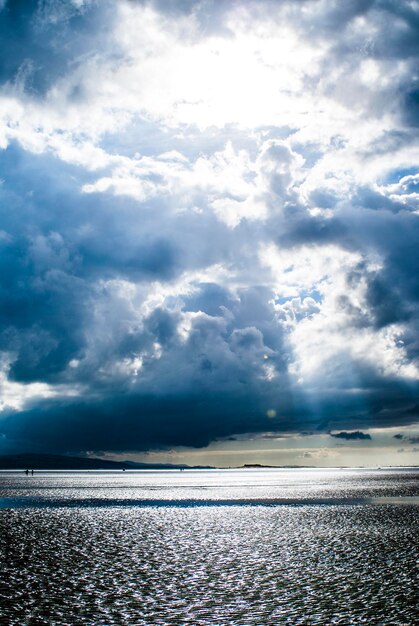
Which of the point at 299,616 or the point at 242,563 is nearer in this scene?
the point at 299,616

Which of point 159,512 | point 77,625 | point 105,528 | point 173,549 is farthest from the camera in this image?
point 159,512

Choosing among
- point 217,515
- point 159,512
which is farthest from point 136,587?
point 159,512

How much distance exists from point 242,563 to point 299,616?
15.0 m

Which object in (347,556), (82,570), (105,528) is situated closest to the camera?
(82,570)

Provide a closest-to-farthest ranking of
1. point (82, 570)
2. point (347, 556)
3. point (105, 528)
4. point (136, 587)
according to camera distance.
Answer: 1. point (136, 587)
2. point (82, 570)
3. point (347, 556)
4. point (105, 528)

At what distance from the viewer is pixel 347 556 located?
150 ft

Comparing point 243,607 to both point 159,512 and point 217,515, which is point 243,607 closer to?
point 217,515

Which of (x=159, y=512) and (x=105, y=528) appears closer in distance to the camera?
(x=105, y=528)

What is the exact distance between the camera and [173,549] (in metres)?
49.9

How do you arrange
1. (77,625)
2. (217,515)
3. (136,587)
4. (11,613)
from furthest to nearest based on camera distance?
(217,515) → (136,587) → (11,613) → (77,625)

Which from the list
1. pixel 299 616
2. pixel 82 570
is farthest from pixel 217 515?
pixel 299 616

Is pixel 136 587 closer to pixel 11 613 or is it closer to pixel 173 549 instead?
pixel 11 613

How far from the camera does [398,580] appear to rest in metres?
36.8

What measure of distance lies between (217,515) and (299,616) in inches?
2185
